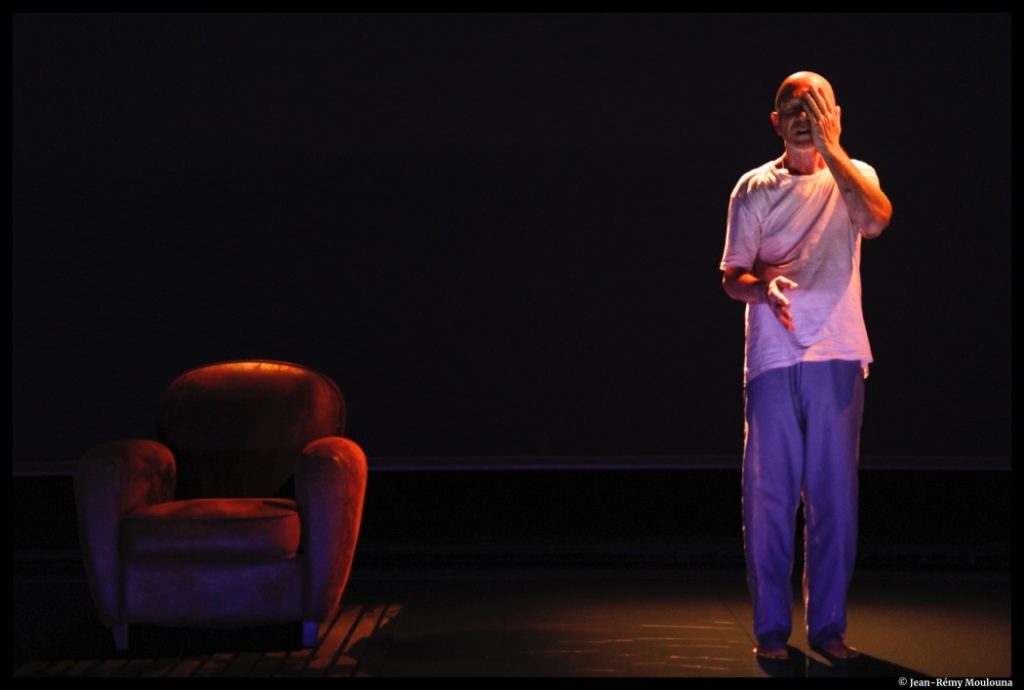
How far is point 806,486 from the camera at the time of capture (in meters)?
3.15

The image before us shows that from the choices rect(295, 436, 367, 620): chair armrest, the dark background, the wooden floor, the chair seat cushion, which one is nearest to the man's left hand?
the wooden floor

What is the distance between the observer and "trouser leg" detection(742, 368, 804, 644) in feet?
10.3

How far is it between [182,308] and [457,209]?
142cm

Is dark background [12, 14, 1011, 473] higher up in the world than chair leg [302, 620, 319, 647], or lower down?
higher up

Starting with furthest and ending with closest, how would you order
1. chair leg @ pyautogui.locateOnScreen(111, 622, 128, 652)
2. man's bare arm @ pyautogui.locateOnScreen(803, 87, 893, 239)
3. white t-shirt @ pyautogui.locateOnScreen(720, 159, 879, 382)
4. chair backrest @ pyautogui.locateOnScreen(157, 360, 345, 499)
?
chair backrest @ pyautogui.locateOnScreen(157, 360, 345, 499) → chair leg @ pyautogui.locateOnScreen(111, 622, 128, 652) → white t-shirt @ pyautogui.locateOnScreen(720, 159, 879, 382) → man's bare arm @ pyautogui.locateOnScreen(803, 87, 893, 239)

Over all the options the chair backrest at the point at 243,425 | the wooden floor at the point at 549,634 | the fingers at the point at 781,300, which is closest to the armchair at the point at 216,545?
the wooden floor at the point at 549,634

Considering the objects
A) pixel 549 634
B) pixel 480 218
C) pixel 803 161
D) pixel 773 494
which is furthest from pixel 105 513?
pixel 480 218

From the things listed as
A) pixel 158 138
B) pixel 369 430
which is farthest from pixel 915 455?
pixel 158 138

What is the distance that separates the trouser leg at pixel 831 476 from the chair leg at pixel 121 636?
1873 mm

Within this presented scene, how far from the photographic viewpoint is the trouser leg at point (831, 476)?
122 inches

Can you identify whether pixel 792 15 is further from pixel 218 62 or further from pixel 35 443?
pixel 35 443

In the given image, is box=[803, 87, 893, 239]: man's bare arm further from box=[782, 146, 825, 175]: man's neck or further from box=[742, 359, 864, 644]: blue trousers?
box=[742, 359, 864, 644]: blue trousers

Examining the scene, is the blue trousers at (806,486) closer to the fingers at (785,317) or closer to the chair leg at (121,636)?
the fingers at (785,317)

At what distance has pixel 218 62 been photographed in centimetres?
606
